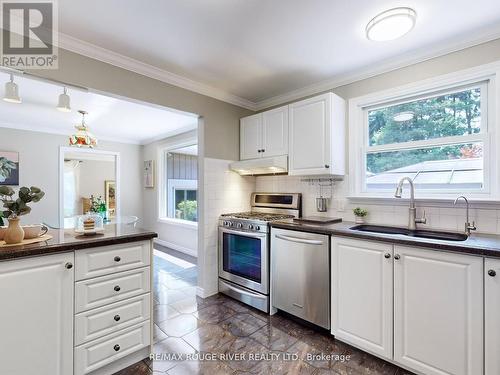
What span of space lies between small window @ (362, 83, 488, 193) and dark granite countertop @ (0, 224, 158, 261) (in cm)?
224

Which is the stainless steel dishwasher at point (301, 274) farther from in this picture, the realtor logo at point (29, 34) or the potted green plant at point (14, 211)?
the realtor logo at point (29, 34)

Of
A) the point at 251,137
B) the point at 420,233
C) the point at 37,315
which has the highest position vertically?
the point at 251,137

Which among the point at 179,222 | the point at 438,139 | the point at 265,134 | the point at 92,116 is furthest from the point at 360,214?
the point at 92,116

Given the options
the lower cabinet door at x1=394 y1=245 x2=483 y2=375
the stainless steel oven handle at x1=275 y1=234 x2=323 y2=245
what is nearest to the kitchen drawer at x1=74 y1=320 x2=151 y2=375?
the stainless steel oven handle at x1=275 y1=234 x2=323 y2=245

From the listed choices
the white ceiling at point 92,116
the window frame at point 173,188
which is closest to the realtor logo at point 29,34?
the white ceiling at point 92,116

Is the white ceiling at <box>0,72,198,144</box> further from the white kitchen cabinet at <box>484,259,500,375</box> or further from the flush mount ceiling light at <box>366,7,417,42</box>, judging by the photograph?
the white kitchen cabinet at <box>484,259,500,375</box>

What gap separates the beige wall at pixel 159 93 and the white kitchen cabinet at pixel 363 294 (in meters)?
1.86

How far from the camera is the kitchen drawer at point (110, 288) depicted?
1557 mm

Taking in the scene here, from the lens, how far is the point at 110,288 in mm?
1666

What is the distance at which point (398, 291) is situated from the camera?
172cm

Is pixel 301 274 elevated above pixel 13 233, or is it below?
below

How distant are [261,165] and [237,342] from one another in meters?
1.78

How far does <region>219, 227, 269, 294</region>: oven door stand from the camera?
8.50ft

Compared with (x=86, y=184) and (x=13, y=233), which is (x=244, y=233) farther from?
(x=86, y=184)
